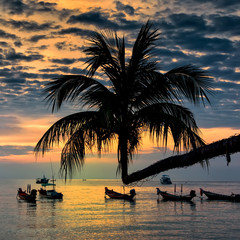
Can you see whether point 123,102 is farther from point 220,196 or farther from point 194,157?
point 220,196

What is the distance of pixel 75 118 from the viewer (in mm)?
7691

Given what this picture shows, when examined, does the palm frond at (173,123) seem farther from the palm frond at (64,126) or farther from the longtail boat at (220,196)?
the longtail boat at (220,196)

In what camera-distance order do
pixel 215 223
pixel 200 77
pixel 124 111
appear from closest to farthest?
pixel 200 77 → pixel 124 111 → pixel 215 223

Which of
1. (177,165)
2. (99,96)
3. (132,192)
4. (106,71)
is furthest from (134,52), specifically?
(132,192)

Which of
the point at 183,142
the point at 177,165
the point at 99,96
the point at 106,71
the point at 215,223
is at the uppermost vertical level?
the point at 106,71

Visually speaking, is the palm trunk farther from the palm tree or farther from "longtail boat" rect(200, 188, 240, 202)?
"longtail boat" rect(200, 188, 240, 202)

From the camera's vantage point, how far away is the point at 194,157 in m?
4.66

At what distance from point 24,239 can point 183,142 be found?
143 feet

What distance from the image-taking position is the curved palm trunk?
378cm

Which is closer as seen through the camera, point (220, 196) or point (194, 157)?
point (194, 157)

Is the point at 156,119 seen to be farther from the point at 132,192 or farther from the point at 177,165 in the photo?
→ the point at 132,192

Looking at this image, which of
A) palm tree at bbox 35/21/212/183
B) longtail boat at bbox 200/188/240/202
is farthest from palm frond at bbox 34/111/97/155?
longtail boat at bbox 200/188/240/202

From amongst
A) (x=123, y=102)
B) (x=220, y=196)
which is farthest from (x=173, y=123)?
(x=220, y=196)

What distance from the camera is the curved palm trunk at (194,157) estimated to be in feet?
12.4
